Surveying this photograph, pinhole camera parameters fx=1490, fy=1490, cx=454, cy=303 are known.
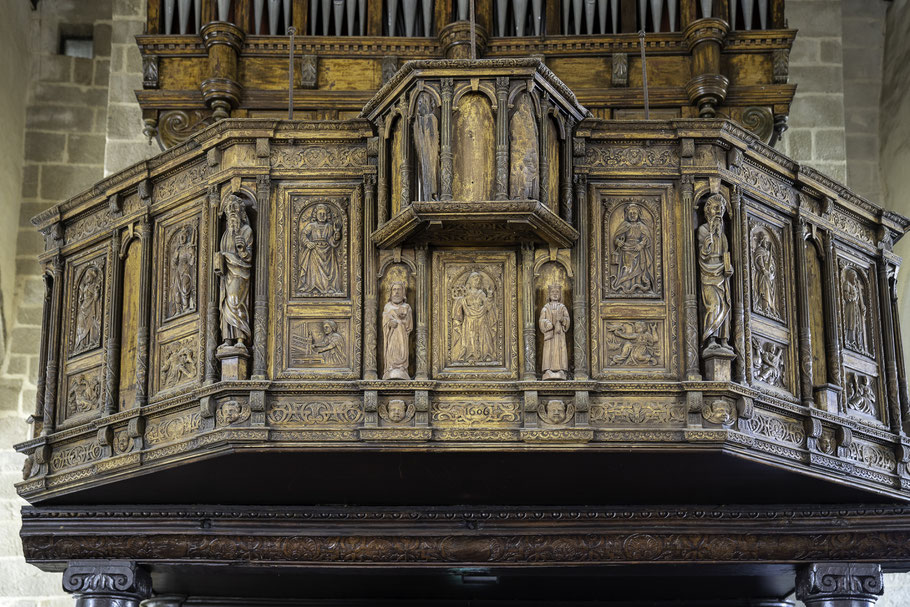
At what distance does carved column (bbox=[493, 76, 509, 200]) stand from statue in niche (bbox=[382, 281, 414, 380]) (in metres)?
0.94

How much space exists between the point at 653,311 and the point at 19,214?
8423mm

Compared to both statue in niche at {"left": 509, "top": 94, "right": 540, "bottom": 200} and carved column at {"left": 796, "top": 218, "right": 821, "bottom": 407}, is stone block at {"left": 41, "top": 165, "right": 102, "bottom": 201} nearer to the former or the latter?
statue in niche at {"left": 509, "top": 94, "right": 540, "bottom": 200}

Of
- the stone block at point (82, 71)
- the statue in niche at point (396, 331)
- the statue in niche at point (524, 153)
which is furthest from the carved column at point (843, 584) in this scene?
the stone block at point (82, 71)

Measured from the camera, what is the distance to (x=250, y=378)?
986 centimetres

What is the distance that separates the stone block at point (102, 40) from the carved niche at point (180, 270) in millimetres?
6355

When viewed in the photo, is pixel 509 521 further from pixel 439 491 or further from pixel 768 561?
pixel 768 561

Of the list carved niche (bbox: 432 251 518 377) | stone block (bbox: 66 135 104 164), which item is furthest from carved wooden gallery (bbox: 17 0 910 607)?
stone block (bbox: 66 135 104 164)

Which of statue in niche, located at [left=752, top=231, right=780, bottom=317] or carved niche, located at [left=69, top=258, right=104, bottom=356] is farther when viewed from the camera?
carved niche, located at [left=69, top=258, right=104, bottom=356]

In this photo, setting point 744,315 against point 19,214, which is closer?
point 744,315

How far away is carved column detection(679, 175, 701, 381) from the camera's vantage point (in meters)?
9.86

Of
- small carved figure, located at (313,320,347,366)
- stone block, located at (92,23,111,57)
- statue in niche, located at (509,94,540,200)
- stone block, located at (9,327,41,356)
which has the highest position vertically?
stone block, located at (92,23,111,57)

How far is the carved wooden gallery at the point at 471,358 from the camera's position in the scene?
9773 millimetres

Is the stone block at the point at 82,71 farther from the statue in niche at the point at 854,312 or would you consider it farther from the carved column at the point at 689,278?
the statue in niche at the point at 854,312

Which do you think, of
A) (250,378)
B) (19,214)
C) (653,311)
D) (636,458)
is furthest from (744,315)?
(19,214)
